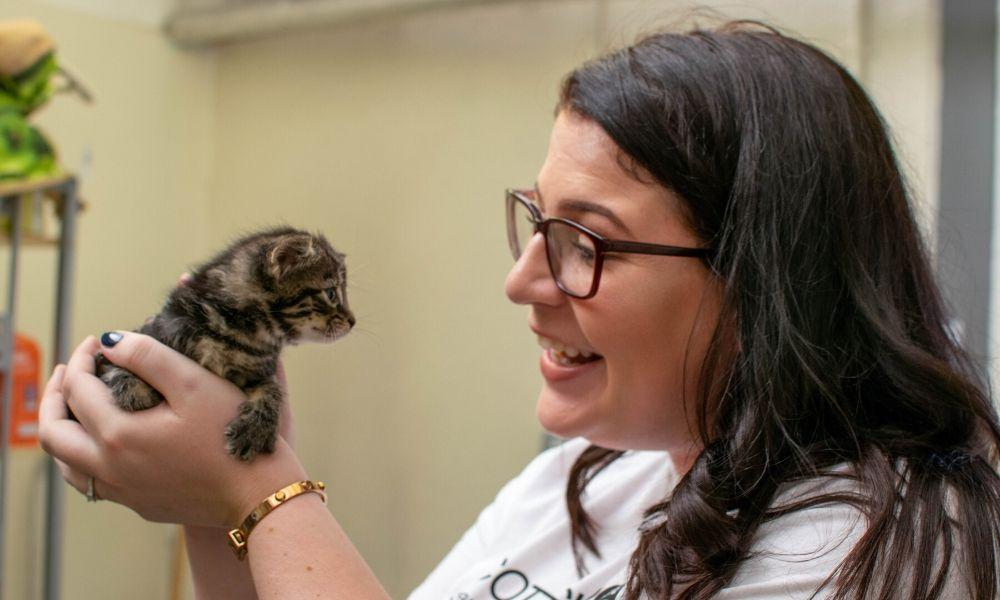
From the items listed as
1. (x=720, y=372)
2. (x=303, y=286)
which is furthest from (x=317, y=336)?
(x=720, y=372)

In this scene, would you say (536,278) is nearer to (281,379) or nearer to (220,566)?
(281,379)

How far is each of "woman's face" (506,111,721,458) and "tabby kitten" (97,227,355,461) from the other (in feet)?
0.68

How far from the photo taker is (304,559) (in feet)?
2.69

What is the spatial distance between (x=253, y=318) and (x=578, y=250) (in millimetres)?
340

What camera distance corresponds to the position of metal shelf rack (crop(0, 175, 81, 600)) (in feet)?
6.71

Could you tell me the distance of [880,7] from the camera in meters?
2.21

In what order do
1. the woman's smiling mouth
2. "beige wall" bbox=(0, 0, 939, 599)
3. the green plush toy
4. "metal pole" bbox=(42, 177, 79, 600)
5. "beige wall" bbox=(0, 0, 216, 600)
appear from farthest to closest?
1. "beige wall" bbox=(0, 0, 216, 600)
2. "beige wall" bbox=(0, 0, 939, 599)
3. "metal pole" bbox=(42, 177, 79, 600)
4. the green plush toy
5. the woman's smiling mouth

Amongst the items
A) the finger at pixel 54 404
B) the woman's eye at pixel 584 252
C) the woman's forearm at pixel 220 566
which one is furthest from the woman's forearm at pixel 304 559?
the woman's eye at pixel 584 252

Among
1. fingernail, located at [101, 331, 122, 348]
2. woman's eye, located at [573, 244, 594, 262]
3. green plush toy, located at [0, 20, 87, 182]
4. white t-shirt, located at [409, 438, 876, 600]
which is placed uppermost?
green plush toy, located at [0, 20, 87, 182]

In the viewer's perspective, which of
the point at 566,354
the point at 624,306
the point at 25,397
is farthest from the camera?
the point at 25,397

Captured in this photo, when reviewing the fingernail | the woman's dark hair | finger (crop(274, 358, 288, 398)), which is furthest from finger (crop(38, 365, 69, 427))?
the woman's dark hair

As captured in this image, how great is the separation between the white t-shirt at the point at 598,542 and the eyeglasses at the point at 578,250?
0.27 meters

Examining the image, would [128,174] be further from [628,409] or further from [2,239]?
[628,409]

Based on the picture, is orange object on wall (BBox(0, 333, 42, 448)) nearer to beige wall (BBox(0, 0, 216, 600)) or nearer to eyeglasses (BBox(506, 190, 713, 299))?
beige wall (BBox(0, 0, 216, 600))
